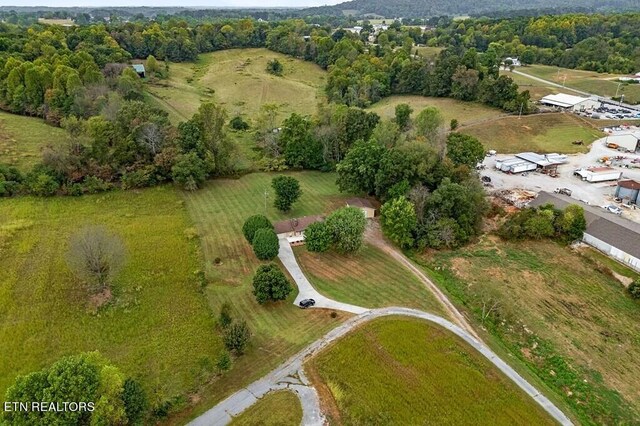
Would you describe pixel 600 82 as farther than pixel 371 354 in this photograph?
Yes

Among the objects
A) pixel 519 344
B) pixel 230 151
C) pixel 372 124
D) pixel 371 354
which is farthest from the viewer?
pixel 372 124

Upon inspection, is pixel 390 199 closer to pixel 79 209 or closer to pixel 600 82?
pixel 79 209

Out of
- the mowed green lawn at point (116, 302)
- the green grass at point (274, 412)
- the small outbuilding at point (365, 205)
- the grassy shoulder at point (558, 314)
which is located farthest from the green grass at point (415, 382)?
the small outbuilding at point (365, 205)

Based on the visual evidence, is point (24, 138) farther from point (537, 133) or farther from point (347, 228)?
point (537, 133)

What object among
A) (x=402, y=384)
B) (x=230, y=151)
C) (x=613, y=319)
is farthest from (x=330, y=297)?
(x=230, y=151)

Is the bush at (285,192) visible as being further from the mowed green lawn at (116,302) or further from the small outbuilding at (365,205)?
the mowed green lawn at (116,302)

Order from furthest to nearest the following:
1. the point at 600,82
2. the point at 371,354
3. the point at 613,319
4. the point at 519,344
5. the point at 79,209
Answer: the point at 600,82, the point at 79,209, the point at 613,319, the point at 519,344, the point at 371,354

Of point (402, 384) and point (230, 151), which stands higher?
point (230, 151)
